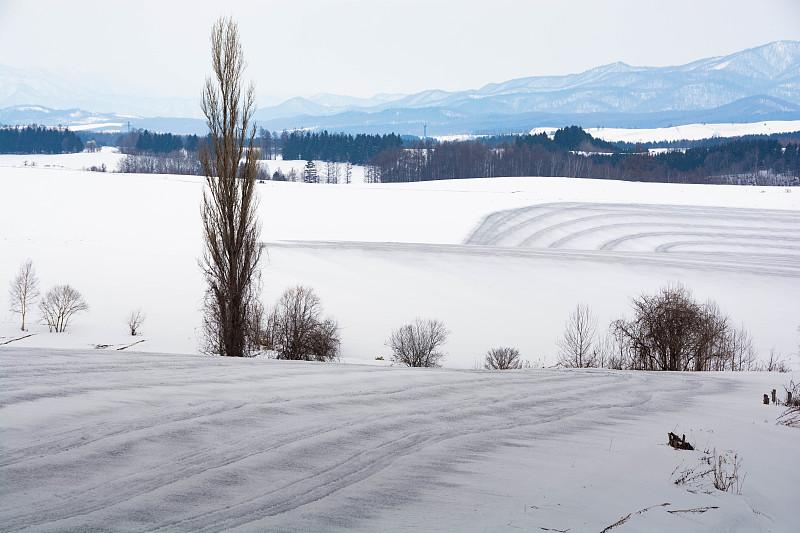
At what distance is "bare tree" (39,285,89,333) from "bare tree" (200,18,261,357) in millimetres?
9902

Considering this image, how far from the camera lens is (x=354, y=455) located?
6.84m

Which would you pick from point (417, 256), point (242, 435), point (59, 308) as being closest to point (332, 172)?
point (417, 256)

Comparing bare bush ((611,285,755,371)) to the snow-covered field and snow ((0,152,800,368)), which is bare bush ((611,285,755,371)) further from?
the snow-covered field

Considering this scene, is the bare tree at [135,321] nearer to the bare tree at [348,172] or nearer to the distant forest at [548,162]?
the distant forest at [548,162]

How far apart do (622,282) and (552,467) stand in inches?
1219

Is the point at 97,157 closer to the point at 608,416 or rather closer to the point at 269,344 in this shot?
the point at 269,344

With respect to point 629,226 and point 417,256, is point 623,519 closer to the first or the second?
point 417,256

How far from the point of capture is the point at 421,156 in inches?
5428

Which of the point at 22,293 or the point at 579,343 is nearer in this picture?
the point at 579,343

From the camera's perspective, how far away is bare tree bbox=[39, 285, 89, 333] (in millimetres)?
25875

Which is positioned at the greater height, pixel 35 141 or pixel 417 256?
pixel 35 141

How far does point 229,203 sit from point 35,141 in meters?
160

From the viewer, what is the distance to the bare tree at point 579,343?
23375mm

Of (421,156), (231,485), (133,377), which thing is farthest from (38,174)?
(421,156)
